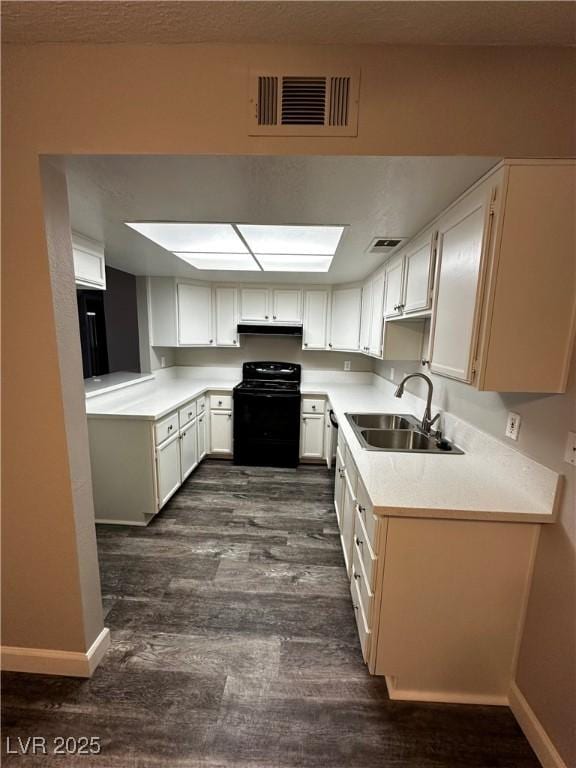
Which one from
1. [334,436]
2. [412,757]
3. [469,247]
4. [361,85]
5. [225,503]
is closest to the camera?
[361,85]

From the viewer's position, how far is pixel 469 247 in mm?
1248

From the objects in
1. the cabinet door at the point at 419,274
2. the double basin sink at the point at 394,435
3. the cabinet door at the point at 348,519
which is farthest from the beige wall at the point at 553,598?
the cabinet door at the point at 348,519

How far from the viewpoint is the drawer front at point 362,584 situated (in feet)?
4.25

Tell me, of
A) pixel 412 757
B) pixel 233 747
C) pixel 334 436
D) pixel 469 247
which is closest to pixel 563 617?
pixel 412 757

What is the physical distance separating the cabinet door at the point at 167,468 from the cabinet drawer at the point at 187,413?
0.20 m

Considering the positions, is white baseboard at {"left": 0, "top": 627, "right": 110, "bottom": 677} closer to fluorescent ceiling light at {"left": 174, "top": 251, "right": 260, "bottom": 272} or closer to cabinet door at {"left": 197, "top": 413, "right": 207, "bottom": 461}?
cabinet door at {"left": 197, "top": 413, "right": 207, "bottom": 461}

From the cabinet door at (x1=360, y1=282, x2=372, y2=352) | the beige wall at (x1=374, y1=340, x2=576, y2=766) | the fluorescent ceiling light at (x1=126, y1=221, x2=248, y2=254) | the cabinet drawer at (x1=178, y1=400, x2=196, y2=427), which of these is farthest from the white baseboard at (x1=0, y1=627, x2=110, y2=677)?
the cabinet door at (x1=360, y1=282, x2=372, y2=352)

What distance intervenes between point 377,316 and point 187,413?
2.07 meters

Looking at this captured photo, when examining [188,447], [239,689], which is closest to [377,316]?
[188,447]

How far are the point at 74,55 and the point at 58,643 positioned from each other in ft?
7.71

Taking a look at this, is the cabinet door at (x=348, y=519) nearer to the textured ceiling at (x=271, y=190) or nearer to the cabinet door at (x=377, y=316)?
the cabinet door at (x=377, y=316)

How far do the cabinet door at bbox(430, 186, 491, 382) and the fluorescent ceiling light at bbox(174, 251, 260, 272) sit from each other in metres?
1.59

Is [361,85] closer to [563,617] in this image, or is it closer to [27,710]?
[563,617]

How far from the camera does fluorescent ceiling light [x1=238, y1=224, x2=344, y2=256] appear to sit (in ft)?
6.11
